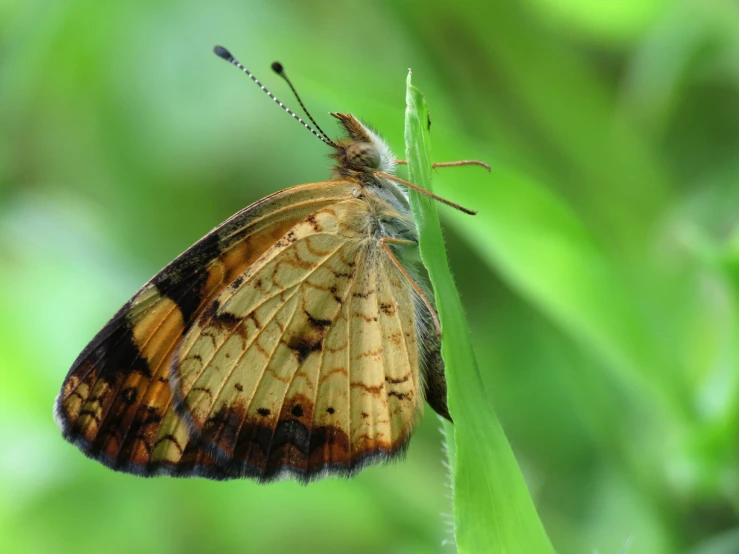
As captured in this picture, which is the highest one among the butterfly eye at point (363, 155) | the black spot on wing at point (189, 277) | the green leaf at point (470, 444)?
the butterfly eye at point (363, 155)

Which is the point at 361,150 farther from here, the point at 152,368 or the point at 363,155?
the point at 152,368

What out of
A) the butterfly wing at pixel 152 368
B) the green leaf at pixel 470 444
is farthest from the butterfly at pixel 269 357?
the green leaf at pixel 470 444

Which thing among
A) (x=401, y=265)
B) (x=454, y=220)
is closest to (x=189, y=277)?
(x=401, y=265)

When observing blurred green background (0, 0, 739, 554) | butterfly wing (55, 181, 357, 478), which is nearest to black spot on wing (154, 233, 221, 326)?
butterfly wing (55, 181, 357, 478)

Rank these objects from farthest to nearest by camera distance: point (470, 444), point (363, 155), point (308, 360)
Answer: point (363, 155)
point (308, 360)
point (470, 444)

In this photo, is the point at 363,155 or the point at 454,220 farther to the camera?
the point at 454,220

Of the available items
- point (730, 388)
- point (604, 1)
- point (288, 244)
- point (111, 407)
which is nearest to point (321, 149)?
point (604, 1)

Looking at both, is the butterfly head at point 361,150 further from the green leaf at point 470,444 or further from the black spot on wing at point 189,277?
the green leaf at point 470,444

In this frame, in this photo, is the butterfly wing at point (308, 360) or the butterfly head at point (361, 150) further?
the butterfly head at point (361, 150)
